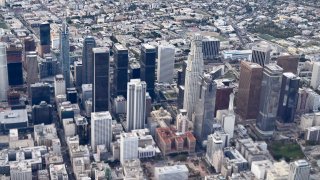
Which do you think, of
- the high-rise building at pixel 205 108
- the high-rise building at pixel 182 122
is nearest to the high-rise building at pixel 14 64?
the high-rise building at pixel 182 122

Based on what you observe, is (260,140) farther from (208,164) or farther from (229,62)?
(229,62)

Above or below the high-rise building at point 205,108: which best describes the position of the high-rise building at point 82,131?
below

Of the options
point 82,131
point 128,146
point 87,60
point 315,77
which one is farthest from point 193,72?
point 315,77

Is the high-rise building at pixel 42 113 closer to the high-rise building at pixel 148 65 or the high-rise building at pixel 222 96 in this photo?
the high-rise building at pixel 148 65

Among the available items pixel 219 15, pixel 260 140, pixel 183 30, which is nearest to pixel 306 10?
pixel 219 15

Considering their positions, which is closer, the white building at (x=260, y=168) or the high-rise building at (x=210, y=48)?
the white building at (x=260, y=168)

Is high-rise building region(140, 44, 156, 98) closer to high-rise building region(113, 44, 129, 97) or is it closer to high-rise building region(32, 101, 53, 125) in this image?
high-rise building region(113, 44, 129, 97)

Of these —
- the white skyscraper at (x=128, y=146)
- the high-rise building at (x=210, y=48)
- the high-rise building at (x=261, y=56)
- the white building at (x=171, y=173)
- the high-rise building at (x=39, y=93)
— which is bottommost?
the white building at (x=171, y=173)

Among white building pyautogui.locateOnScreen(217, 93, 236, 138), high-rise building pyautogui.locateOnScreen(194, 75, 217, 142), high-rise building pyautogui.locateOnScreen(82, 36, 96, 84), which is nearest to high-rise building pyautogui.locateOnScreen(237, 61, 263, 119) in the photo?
white building pyautogui.locateOnScreen(217, 93, 236, 138)
